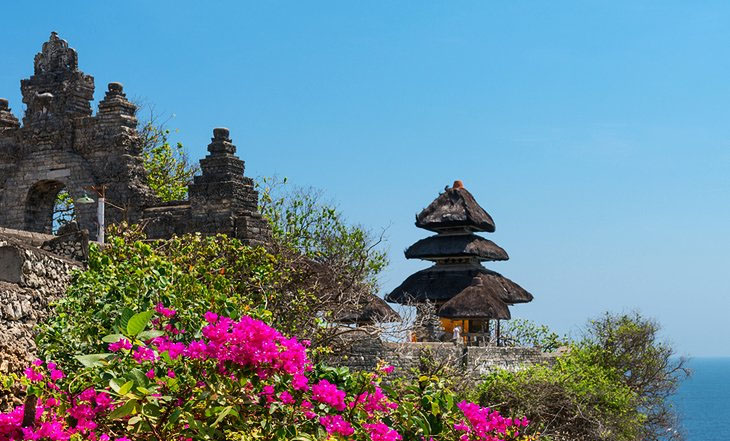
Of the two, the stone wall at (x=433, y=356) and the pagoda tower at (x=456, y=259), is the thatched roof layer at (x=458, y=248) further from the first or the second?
the stone wall at (x=433, y=356)

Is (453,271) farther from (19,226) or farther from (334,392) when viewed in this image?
(334,392)

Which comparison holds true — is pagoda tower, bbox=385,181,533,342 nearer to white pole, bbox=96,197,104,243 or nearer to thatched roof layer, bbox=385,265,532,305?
thatched roof layer, bbox=385,265,532,305

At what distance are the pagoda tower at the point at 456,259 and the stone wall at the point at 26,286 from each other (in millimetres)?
21623

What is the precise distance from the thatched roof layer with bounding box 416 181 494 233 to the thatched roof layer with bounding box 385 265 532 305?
1405mm

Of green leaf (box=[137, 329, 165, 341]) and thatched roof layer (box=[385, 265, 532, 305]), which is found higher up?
thatched roof layer (box=[385, 265, 532, 305])

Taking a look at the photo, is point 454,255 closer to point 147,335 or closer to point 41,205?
point 41,205

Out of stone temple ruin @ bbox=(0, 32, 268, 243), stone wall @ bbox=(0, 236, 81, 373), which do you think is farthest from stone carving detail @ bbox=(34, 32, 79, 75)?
stone wall @ bbox=(0, 236, 81, 373)

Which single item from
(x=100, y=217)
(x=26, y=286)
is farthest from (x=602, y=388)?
(x=26, y=286)

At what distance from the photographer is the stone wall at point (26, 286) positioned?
11312 millimetres

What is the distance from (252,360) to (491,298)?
2545cm

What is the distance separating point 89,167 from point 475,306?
14946 millimetres

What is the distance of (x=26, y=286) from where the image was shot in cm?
1186

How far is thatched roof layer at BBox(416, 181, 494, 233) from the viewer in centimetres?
3547

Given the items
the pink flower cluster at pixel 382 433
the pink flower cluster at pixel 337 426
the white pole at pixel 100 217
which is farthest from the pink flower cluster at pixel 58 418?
the white pole at pixel 100 217
